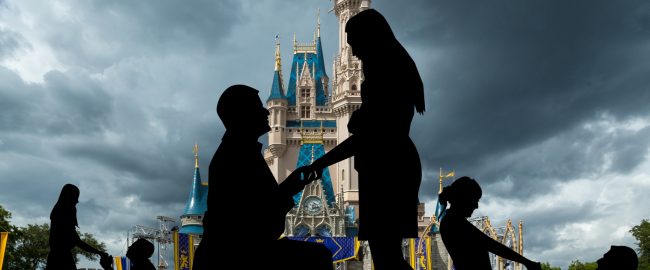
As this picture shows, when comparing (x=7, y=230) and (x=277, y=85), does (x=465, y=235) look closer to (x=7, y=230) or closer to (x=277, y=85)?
(x=7, y=230)

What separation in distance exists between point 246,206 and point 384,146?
3.48ft

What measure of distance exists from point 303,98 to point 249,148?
6905 cm

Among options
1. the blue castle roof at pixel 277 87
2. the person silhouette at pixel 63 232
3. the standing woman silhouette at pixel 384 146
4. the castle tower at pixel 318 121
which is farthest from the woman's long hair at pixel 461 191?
the blue castle roof at pixel 277 87

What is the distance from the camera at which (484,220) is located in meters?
42.2

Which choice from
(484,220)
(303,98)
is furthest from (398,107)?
(303,98)

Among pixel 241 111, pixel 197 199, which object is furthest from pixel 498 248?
pixel 197 199

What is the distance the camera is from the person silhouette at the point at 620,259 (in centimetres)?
467

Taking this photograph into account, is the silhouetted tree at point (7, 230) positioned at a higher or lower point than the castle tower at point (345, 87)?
lower

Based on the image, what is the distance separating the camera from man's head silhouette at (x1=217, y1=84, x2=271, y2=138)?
4629 millimetres

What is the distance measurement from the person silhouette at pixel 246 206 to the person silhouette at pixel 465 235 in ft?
4.31

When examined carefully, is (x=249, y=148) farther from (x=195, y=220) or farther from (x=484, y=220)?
(x=195, y=220)

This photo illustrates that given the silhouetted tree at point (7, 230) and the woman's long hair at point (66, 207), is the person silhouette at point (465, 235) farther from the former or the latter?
the silhouetted tree at point (7, 230)

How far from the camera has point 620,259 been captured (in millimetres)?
4664

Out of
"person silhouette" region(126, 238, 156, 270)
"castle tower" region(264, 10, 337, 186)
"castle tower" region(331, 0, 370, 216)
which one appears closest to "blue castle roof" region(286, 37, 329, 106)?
"castle tower" region(264, 10, 337, 186)
